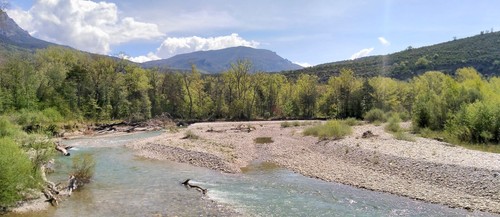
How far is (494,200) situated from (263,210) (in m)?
10.9

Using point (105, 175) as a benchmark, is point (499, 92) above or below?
above

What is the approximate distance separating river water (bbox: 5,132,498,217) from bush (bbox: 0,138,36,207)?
1.23m

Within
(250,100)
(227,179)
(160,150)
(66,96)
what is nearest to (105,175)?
(227,179)

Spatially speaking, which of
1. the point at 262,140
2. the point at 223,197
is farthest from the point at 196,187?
the point at 262,140

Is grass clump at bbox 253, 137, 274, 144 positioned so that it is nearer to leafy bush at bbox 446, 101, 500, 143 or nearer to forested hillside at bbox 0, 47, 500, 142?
forested hillside at bbox 0, 47, 500, 142

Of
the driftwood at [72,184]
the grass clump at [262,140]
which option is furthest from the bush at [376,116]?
the driftwood at [72,184]

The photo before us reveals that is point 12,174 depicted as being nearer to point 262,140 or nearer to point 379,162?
point 379,162

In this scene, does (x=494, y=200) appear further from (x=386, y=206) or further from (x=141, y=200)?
(x=141, y=200)

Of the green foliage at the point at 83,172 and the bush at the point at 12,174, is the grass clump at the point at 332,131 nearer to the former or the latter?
the green foliage at the point at 83,172

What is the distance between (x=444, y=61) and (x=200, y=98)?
288ft

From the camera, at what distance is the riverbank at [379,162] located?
20.2 meters

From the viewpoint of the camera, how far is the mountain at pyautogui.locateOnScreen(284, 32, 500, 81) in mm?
122887

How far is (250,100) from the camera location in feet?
309

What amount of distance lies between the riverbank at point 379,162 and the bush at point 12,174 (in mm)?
13321
